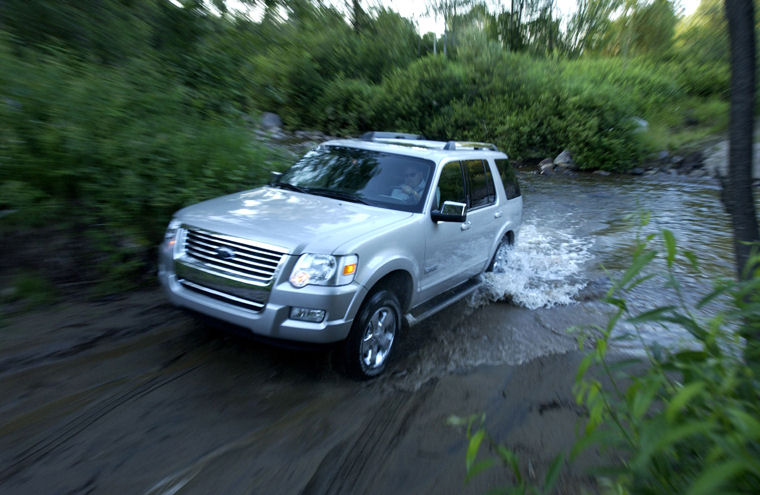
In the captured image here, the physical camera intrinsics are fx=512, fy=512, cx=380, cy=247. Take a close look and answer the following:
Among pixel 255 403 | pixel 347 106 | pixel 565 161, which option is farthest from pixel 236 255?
pixel 347 106

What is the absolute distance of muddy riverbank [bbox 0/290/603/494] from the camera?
2885 mm

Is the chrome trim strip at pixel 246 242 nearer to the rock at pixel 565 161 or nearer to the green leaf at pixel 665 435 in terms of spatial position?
the green leaf at pixel 665 435

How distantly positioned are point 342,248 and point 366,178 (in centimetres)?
158

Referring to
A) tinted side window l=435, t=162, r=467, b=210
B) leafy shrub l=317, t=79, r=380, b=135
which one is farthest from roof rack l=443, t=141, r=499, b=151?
leafy shrub l=317, t=79, r=380, b=135

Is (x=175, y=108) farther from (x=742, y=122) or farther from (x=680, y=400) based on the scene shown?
(x=680, y=400)

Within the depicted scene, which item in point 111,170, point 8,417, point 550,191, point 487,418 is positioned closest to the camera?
point 8,417

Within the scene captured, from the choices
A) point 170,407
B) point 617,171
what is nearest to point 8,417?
point 170,407

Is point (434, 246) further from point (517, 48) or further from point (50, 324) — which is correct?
point (517, 48)

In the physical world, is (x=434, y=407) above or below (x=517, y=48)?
below

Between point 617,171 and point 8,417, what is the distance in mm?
22267

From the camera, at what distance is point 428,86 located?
25203 mm

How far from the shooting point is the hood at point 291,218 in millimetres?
3713

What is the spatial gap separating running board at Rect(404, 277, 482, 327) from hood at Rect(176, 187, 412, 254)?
→ 37.4 inches

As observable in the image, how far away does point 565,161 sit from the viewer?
2191 cm
